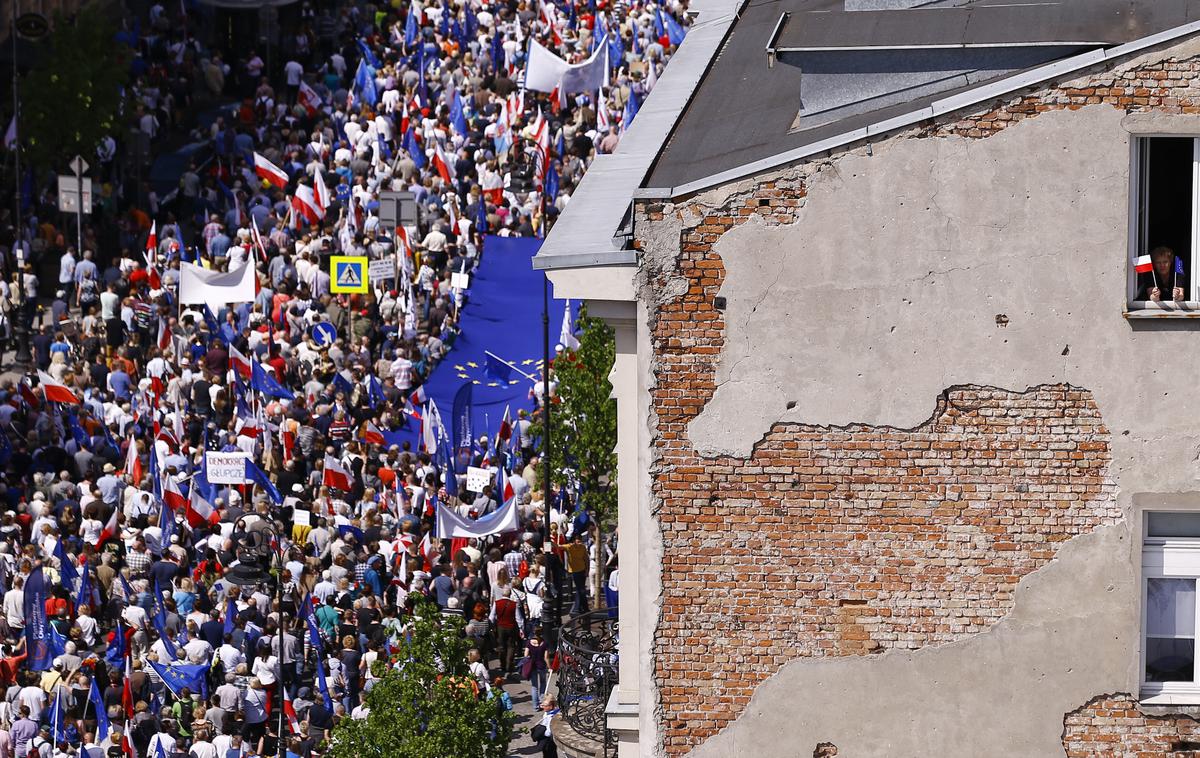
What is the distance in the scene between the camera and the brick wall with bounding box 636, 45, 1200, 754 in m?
14.0

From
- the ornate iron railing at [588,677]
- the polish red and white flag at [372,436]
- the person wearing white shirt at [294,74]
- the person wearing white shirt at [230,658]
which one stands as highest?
the person wearing white shirt at [294,74]

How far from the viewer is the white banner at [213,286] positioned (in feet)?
125

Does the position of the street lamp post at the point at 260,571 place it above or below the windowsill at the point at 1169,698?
below

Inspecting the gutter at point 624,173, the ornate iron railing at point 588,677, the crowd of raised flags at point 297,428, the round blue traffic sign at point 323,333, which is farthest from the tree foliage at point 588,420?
the ornate iron railing at point 588,677

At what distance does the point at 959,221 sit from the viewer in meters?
14.0

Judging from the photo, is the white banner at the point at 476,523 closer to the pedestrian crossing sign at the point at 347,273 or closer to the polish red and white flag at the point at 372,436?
the polish red and white flag at the point at 372,436

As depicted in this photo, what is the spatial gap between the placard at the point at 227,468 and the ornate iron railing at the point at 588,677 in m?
10.8

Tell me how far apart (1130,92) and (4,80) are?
144 ft

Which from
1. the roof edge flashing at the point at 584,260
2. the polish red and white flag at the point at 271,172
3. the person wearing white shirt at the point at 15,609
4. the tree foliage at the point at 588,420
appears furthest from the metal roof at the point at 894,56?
the polish red and white flag at the point at 271,172

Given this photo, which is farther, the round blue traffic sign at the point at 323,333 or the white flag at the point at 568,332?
the round blue traffic sign at the point at 323,333

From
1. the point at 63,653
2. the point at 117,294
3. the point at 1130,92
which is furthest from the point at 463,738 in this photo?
the point at 117,294

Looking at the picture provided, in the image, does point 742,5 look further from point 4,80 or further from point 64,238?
point 4,80


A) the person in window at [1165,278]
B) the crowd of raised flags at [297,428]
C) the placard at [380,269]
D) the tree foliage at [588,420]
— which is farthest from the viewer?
the placard at [380,269]

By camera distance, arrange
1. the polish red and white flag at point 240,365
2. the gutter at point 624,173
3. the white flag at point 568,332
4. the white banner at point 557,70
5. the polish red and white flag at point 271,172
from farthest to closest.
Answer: the white banner at point 557,70
the polish red and white flag at point 271,172
the white flag at point 568,332
the polish red and white flag at point 240,365
the gutter at point 624,173
